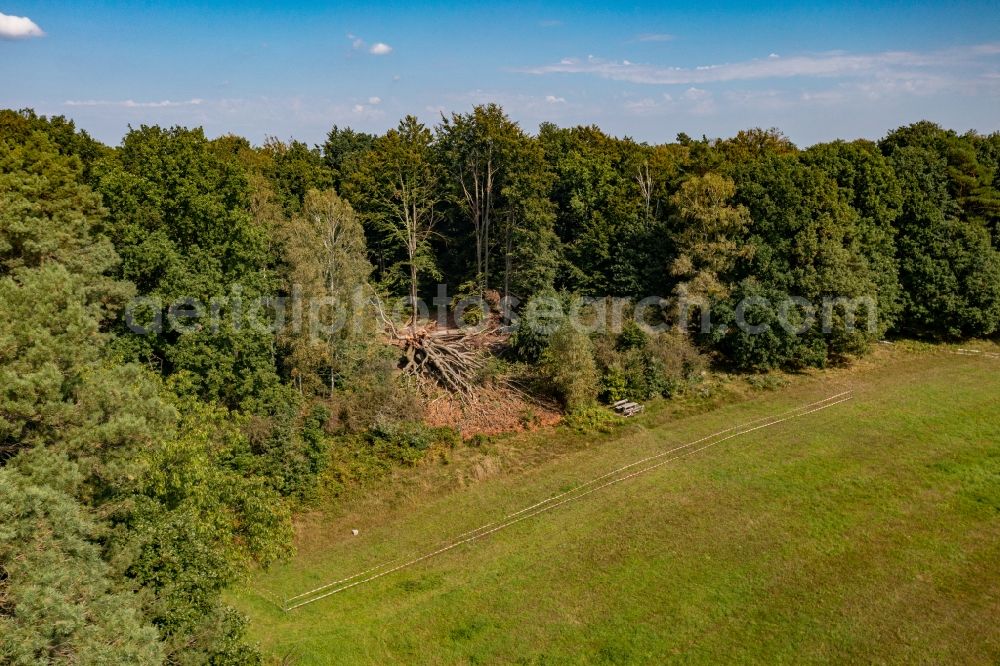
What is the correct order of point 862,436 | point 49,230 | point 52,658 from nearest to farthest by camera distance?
point 52,658 < point 49,230 < point 862,436

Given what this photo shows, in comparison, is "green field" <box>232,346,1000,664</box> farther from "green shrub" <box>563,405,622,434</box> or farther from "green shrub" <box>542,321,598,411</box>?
"green shrub" <box>542,321,598,411</box>

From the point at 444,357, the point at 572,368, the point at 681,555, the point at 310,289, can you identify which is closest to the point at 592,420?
the point at 572,368

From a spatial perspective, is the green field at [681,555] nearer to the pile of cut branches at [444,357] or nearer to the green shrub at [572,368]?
the green shrub at [572,368]

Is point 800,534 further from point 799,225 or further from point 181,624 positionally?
point 799,225

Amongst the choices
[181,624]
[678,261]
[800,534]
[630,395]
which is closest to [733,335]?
[678,261]

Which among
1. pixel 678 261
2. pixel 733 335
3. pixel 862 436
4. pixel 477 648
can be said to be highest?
pixel 678 261

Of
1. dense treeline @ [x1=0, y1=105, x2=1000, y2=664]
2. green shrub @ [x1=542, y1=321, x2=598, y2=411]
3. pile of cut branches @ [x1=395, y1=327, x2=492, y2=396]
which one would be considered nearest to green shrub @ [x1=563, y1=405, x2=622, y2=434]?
green shrub @ [x1=542, y1=321, x2=598, y2=411]

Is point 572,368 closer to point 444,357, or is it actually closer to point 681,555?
point 444,357
